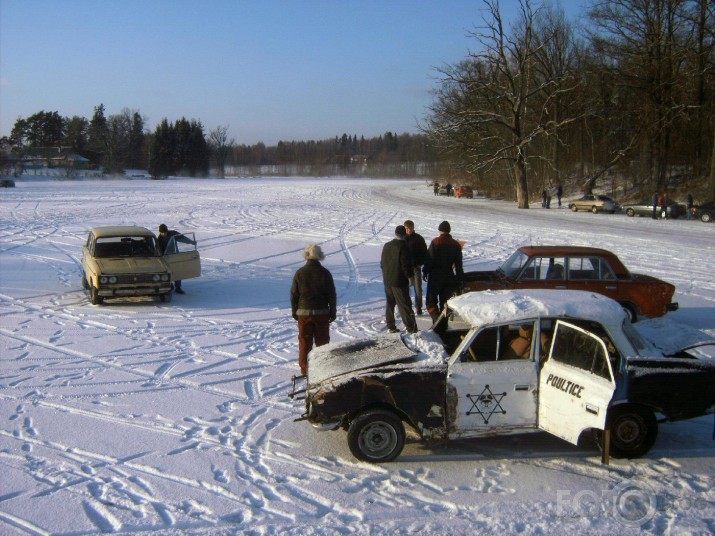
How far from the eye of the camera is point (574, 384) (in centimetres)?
615

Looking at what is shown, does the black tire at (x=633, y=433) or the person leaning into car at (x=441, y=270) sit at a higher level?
the person leaning into car at (x=441, y=270)

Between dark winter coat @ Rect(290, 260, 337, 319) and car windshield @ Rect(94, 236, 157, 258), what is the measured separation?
266 inches

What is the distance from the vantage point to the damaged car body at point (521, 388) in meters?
6.23

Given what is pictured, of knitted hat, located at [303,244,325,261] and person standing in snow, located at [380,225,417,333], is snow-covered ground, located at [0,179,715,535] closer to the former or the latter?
person standing in snow, located at [380,225,417,333]

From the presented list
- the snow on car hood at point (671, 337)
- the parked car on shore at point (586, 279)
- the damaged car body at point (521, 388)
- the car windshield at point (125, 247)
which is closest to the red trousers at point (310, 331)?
the damaged car body at point (521, 388)

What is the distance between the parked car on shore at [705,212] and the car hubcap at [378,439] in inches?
1340

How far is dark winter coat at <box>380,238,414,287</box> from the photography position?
10531 millimetres

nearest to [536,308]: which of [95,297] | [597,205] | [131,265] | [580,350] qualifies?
[580,350]

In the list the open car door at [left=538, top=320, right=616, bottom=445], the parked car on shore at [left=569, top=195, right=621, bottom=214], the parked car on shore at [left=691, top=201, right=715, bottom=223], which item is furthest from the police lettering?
the parked car on shore at [left=569, top=195, right=621, bottom=214]

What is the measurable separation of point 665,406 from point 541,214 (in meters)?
35.1

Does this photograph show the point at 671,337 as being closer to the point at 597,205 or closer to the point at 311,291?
the point at 311,291

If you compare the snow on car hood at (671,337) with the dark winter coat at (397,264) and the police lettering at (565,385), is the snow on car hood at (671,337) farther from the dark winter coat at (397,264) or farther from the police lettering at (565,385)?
the dark winter coat at (397,264)

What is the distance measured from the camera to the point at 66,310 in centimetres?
1335

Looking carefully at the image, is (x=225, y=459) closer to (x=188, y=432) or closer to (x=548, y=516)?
(x=188, y=432)
